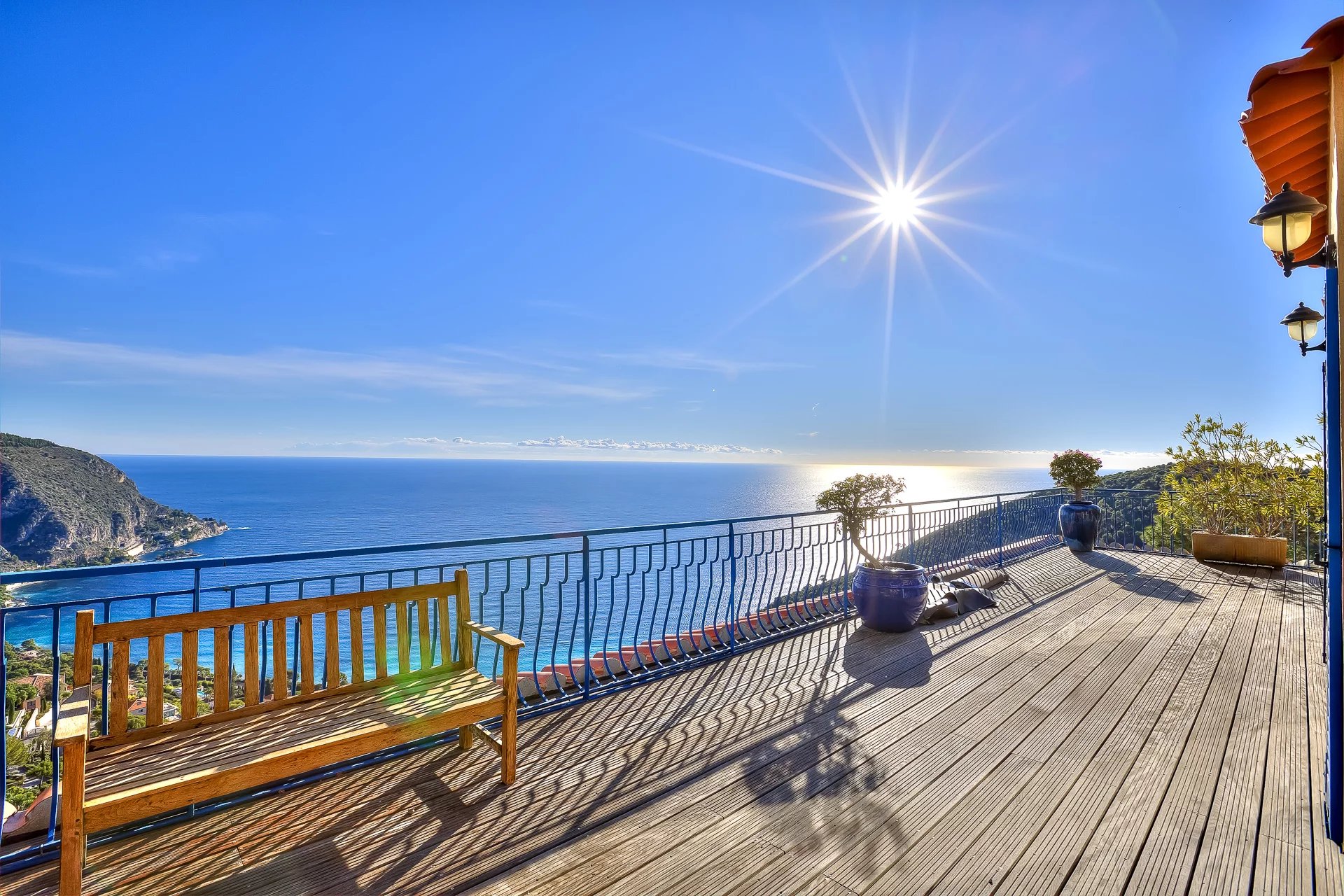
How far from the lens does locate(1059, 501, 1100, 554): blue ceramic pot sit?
8.42 m

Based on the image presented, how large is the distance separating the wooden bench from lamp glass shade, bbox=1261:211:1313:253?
3619mm

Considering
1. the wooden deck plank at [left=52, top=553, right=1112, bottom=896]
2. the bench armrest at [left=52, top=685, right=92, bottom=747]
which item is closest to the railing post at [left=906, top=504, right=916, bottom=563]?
the wooden deck plank at [left=52, top=553, right=1112, bottom=896]

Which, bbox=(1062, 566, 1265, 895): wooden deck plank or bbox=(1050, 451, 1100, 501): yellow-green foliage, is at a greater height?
bbox=(1050, 451, 1100, 501): yellow-green foliage

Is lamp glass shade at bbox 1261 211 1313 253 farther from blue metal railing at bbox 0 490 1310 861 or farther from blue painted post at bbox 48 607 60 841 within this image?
blue painted post at bbox 48 607 60 841

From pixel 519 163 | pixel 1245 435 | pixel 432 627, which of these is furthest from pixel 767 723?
pixel 519 163

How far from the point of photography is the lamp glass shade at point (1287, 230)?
2.18 meters

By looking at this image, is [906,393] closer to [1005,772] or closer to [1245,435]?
[1245,435]

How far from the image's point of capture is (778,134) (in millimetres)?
9156

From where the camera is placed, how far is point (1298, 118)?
2.29 meters

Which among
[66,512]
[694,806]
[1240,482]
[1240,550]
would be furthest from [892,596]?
[66,512]

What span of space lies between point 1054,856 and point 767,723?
1.41 meters

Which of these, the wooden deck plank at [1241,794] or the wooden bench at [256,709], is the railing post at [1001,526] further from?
the wooden bench at [256,709]

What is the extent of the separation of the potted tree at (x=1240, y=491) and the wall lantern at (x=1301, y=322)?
2983mm

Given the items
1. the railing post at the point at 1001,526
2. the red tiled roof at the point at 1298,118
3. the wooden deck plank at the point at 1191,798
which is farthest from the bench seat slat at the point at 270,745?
the railing post at the point at 1001,526
